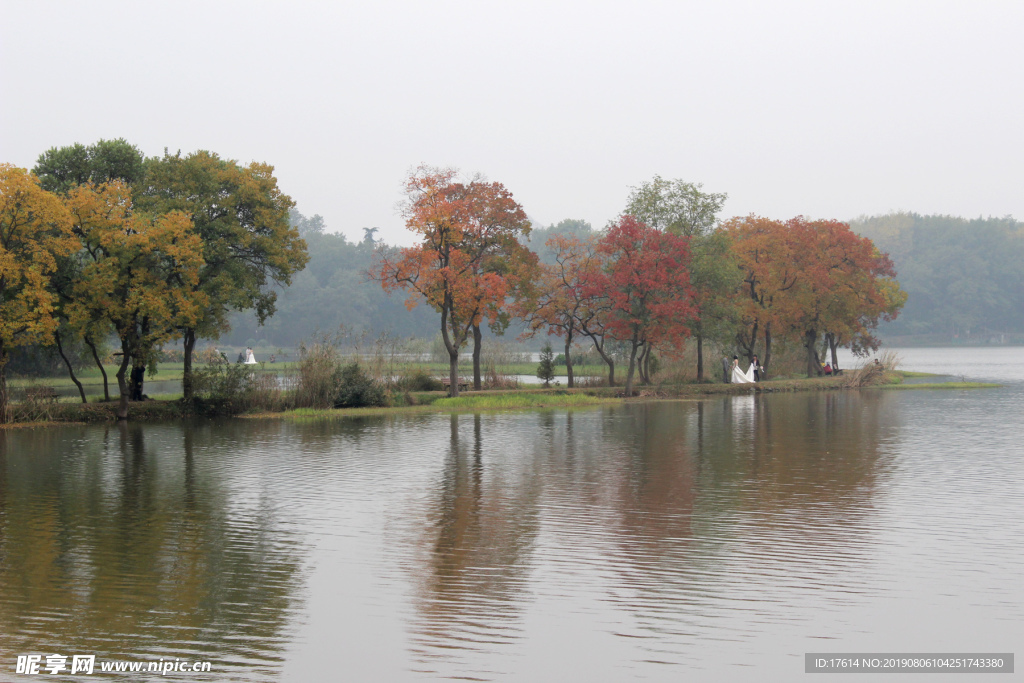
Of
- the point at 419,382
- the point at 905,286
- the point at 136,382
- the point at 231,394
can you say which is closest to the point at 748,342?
the point at 419,382

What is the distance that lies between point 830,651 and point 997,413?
86.6 ft

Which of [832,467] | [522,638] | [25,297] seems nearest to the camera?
[522,638]

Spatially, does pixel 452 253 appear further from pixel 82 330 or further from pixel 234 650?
pixel 234 650

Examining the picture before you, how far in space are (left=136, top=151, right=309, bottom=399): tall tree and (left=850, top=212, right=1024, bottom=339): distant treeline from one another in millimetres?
114172

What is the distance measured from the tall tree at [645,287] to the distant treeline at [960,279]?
99445mm

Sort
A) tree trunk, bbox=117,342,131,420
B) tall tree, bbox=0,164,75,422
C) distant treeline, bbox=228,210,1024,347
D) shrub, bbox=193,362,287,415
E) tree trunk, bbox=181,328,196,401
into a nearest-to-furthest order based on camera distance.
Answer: tall tree, bbox=0,164,75,422
tree trunk, bbox=117,342,131,420
shrub, bbox=193,362,287,415
tree trunk, bbox=181,328,196,401
distant treeline, bbox=228,210,1024,347

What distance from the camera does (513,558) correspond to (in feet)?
34.5

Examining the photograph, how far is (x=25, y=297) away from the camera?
90.0 feet

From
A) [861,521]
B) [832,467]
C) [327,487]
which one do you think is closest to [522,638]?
[861,521]

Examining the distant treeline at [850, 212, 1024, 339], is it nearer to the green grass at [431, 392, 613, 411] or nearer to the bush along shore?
the green grass at [431, 392, 613, 411]

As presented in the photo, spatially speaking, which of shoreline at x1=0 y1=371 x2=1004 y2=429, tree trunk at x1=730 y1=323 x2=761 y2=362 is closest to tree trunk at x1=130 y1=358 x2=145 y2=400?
shoreline at x1=0 y1=371 x2=1004 y2=429

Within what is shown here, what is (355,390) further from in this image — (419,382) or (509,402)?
(509,402)

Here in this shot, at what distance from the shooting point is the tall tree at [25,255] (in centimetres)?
2681

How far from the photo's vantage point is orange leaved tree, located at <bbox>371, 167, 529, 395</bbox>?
35.1m
